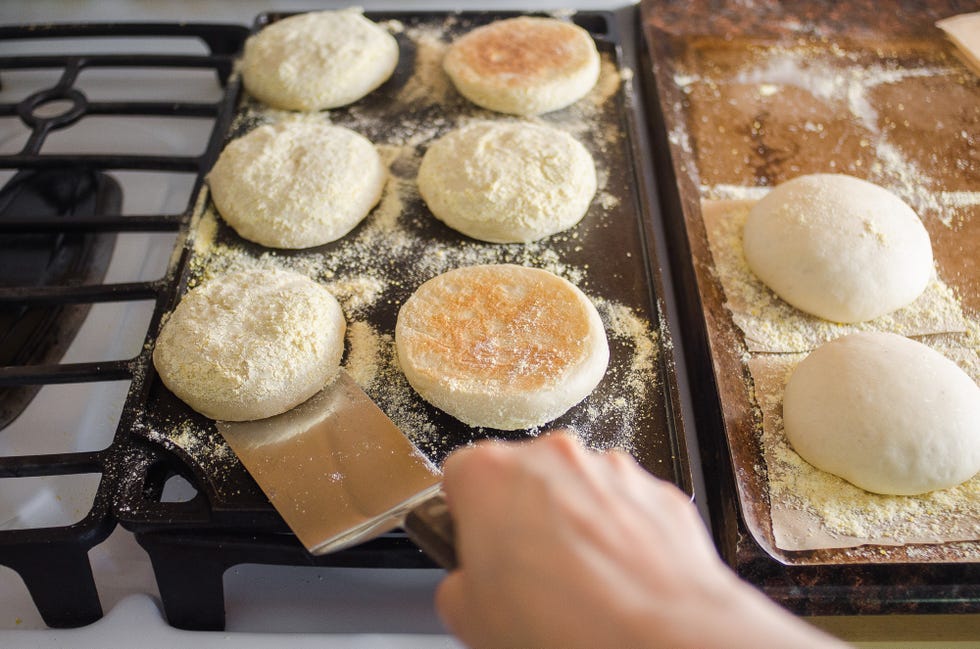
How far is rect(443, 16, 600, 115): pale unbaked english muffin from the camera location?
5.17ft

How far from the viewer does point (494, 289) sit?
120 cm

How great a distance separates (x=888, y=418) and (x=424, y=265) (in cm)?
82

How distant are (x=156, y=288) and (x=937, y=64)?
1.95 m

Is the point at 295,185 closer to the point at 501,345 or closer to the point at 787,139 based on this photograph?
the point at 501,345

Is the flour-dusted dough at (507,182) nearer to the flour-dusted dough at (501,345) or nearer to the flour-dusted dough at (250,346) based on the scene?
the flour-dusted dough at (501,345)

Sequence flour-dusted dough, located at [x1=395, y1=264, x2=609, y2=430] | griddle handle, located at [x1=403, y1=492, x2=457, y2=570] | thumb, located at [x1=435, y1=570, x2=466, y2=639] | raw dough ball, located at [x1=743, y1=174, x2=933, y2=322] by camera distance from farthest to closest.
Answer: raw dough ball, located at [x1=743, y1=174, x2=933, y2=322]
flour-dusted dough, located at [x1=395, y1=264, x2=609, y2=430]
griddle handle, located at [x1=403, y1=492, x2=457, y2=570]
thumb, located at [x1=435, y1=570, x2=466, y2=639]

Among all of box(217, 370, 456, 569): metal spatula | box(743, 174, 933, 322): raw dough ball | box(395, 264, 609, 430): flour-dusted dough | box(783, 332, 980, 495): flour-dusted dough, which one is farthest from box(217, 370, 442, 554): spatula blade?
box(743, 174, 933, 322): raw dough ball

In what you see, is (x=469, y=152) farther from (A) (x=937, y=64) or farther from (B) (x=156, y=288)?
(A) (x=937, y=64)

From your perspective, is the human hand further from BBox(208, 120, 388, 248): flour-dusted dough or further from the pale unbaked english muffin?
the pale unbaked english muffin

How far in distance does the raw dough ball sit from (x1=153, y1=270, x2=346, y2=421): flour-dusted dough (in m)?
0.82

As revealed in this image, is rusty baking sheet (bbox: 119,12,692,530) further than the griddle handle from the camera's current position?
Yes

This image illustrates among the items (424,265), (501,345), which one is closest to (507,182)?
(424,265)

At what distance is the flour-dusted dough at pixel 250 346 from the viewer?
3.56ft

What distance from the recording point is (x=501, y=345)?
3.71 feet
